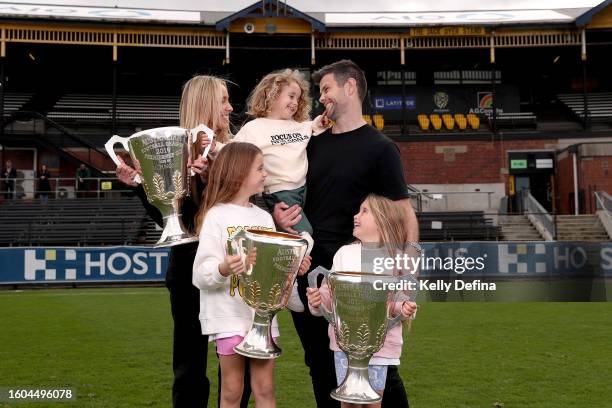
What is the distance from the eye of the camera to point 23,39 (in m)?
23.9

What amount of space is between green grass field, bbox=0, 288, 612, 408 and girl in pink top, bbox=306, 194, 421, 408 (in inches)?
74.3

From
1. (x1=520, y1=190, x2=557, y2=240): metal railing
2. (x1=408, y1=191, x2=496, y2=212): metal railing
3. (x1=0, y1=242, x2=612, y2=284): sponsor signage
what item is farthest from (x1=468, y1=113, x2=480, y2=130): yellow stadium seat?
(x1=0, y1=242, x2=612, y2=284): sponsor signage

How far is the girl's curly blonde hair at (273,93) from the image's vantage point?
136 inches

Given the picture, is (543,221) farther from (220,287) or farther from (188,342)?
(220,287)

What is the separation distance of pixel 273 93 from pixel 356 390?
1.61 metres

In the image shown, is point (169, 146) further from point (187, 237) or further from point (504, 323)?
point (504, 323)

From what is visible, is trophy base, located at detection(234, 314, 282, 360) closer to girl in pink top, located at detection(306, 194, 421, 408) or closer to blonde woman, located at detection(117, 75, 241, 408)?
girl in pink top, located at detection(306, 194, 421, 408)

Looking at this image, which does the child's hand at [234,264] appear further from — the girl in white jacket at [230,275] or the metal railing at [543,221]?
the metal railing at [543,221]

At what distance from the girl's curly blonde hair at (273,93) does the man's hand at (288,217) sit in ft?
1.92

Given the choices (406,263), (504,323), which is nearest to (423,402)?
(406,263)

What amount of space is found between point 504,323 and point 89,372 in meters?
5.86

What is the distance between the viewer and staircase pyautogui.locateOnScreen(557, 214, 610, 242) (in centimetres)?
2042

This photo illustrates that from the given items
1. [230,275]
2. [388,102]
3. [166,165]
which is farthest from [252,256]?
[388,102]

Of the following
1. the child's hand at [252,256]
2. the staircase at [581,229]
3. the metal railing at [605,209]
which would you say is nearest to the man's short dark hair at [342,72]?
the child's hand at [252,256]
